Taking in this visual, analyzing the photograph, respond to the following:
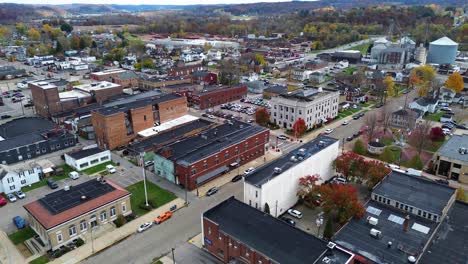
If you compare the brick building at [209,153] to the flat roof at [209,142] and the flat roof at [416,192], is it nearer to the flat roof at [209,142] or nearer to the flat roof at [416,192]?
the flat roof at [209,142]

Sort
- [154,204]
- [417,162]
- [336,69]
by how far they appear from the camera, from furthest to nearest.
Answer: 1. [336,69]
2. [417,162]
3. [154,204]

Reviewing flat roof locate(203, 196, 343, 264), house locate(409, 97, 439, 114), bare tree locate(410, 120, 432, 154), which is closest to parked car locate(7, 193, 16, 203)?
flat roof locate(203, 196, 343, 264)

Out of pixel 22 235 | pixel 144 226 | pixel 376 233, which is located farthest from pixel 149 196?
pixel 376 233

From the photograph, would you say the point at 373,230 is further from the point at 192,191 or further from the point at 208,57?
the point at 208,57

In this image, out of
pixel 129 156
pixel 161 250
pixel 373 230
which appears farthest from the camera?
pixel 129 156

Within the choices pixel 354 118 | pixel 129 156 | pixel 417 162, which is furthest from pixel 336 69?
pixel 129 156

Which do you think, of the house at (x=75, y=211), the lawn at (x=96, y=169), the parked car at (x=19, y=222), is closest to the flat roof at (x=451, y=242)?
the house at (x=75, y=211)

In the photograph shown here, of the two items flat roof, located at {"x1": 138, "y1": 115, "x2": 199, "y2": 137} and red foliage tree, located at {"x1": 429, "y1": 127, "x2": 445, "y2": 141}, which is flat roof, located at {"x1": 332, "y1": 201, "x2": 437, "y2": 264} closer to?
red foliage tree, located at {"x1": 429, "y1": 127, "x2": 445, "y2": 141}

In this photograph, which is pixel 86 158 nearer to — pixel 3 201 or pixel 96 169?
pixel 96 169
